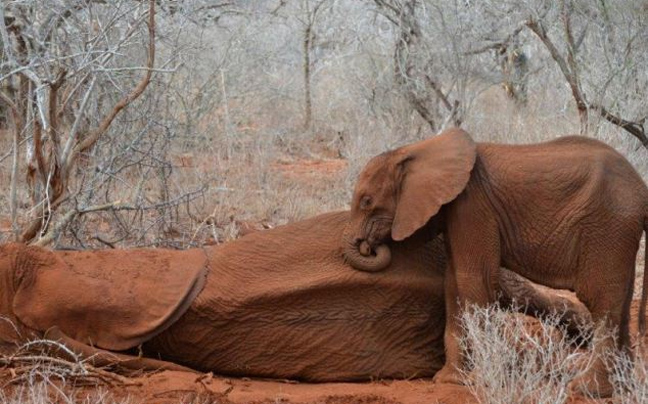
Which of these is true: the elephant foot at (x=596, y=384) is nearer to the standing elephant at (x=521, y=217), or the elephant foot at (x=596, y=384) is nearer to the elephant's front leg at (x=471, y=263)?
the standing elephant at (x=521, y=217)

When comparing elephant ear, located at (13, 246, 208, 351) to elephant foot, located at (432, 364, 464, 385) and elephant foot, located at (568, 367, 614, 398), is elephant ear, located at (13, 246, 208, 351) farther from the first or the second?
elephant foot, located at (568, 367, 614, 398)

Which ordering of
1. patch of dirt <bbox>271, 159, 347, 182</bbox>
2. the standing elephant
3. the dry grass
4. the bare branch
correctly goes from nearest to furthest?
the dry grass
the standing elephant
the bare branch
patch of dirt <bbox>271, 159, 347, 182</bbox>

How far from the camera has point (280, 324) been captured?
519cm

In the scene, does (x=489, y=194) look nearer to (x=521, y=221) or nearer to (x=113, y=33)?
(x=521, y=221)

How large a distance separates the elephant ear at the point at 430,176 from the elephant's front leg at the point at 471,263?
0.45 ft

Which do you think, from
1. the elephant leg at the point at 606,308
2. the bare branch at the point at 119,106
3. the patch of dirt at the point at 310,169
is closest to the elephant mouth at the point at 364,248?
the elephant leg at the point at 606,308

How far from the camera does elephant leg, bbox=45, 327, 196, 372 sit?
4889 mm

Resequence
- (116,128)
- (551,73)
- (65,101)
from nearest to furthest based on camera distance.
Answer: (65,101)
(116,128)
(551,73)

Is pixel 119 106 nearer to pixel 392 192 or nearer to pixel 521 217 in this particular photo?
pixel 392 192

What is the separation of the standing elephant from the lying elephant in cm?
18

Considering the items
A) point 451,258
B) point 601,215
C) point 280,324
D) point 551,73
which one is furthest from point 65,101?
point 551,73

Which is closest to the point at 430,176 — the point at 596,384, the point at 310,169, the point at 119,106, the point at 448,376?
the point at 448,376

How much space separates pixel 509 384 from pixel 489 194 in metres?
0.91

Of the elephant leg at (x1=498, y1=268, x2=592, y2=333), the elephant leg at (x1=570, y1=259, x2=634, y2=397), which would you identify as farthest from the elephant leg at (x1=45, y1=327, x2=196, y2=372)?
the elephant leg at (x1=570, y1=259, x2=634, y2=397)
